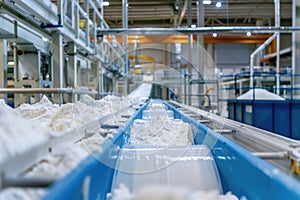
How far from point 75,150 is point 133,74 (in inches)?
309

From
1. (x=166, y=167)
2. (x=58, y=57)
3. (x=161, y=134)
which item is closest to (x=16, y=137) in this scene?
(x=166, y=167)

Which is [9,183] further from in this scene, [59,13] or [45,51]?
[45,51]

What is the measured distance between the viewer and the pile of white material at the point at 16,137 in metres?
0.49

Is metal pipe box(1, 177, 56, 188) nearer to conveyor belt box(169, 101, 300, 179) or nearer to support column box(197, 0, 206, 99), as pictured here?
conveyor belt box(169, 101, 300, 179)

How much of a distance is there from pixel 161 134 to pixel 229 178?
833mm

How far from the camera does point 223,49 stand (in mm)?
12219

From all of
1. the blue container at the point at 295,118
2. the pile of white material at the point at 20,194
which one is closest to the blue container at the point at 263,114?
the blue container at the point at 295,118

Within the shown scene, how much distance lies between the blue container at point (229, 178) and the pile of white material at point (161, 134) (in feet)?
1.44

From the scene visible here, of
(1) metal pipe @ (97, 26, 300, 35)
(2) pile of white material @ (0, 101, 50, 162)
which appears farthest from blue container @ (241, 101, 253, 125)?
(2) pile of white material @ (0, 101, 50, 162)

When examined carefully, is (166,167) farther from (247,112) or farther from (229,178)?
(247,112)

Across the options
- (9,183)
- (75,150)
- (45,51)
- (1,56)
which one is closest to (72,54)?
(45,51)

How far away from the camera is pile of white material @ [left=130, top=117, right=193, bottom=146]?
5.25ft

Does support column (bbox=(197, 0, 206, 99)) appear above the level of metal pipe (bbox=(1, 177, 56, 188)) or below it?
above

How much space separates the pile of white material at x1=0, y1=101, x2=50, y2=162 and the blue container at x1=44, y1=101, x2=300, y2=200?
87 mm
